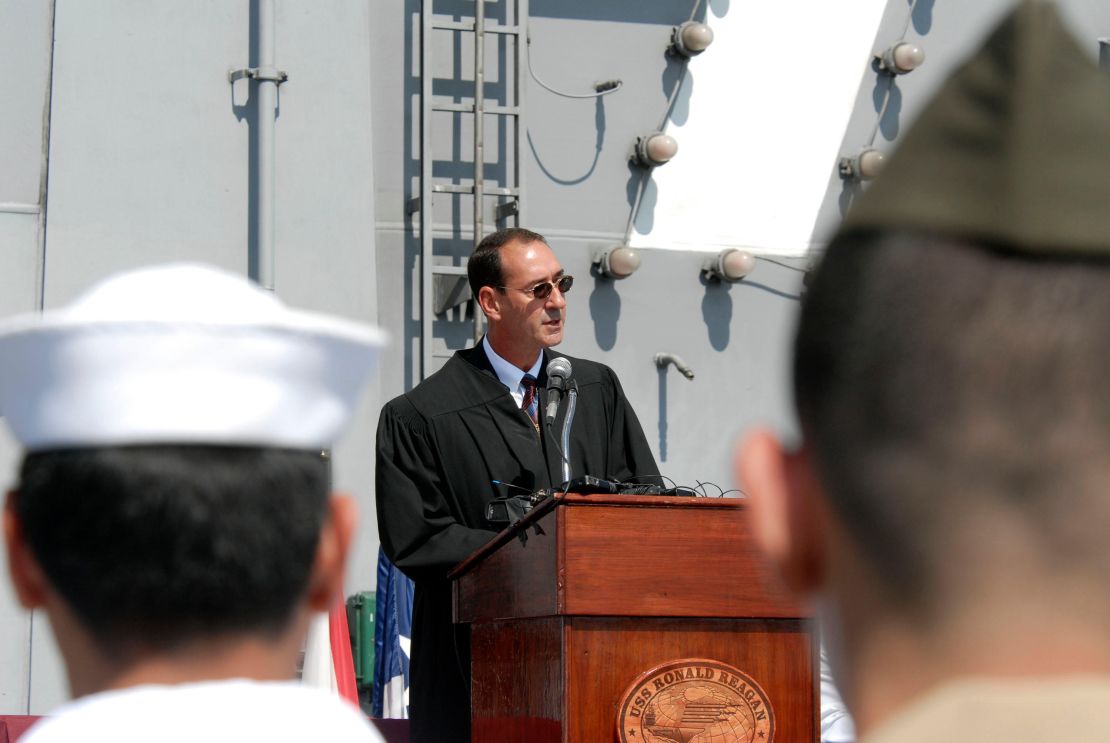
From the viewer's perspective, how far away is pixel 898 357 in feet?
2.24

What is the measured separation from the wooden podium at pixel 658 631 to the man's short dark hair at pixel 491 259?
130 cm

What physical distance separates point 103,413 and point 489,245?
3.57 m

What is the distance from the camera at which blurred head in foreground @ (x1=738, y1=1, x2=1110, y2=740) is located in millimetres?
658

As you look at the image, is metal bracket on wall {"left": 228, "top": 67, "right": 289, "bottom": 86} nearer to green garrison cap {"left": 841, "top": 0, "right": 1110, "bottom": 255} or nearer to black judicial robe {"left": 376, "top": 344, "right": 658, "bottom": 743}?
black judicial robe {"left": 376, "top": 344, "right": 658, "bottom": 743}

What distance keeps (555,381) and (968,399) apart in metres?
3.42

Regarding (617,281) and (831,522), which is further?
(617,281)

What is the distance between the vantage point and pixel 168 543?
93 cm

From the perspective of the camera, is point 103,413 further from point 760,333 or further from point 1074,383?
point 760,333

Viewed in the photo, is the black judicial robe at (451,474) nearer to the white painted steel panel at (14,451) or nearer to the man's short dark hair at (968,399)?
the white painted steel panel at (14,451)

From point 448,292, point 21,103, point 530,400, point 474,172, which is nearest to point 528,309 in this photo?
point 530,400

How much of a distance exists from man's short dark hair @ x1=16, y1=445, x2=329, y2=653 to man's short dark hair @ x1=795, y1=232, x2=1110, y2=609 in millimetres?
408

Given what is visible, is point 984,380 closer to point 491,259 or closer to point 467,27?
point 491,259

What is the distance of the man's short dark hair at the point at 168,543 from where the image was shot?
0.93m

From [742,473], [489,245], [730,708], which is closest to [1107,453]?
[742,473]
